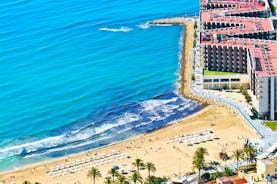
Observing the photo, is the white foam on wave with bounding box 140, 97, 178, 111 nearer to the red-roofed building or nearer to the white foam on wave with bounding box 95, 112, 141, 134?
the white foam on wave with bounding box 95, 112, 141, 134

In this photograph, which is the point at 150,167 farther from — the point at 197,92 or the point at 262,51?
the point at 262,51

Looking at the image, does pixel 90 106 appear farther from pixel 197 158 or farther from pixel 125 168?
pixel 197 158

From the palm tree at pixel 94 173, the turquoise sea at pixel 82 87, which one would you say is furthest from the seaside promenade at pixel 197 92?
the palm tree at pixel 94 173

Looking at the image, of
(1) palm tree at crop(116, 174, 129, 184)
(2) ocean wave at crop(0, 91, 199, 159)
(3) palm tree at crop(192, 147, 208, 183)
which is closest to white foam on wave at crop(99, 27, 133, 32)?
(2) ocean wave at crop(0, 91, 199, 159)

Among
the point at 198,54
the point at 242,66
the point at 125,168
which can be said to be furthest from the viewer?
the point at 198,54

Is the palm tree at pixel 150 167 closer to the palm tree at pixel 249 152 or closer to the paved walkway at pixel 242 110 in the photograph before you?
the palm tree at pixel 249 152

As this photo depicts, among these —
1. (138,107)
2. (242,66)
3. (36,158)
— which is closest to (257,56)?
(242,66)
